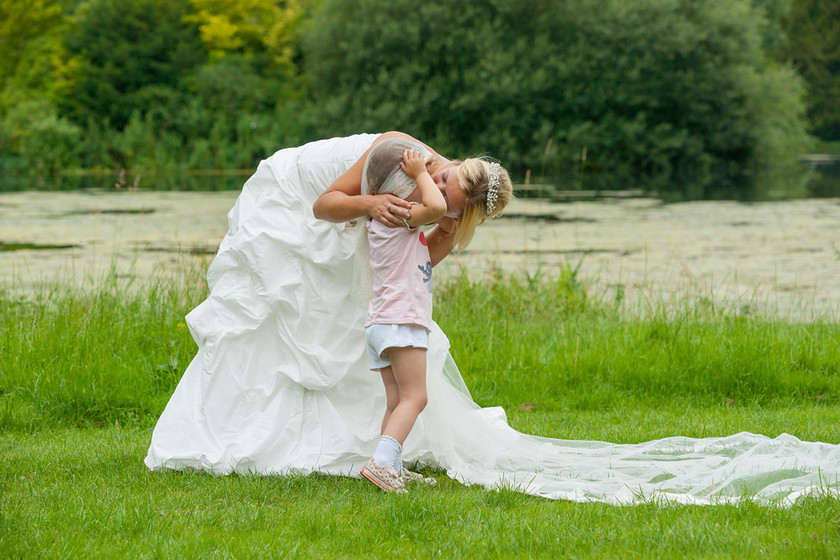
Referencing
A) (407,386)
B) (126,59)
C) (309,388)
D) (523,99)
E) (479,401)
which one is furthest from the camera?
(126,59)

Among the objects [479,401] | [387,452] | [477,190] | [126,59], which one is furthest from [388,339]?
[126,59]

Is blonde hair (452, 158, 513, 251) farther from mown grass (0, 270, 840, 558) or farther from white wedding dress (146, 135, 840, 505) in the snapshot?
mown grass (0, 270, 840, 558)

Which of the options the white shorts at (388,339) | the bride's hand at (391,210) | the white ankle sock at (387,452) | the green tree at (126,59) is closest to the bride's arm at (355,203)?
the bride's hand at (391,210)

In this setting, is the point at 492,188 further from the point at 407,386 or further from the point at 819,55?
the point at 819,55

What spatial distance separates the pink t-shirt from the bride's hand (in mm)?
71

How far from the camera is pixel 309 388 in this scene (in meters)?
4.20

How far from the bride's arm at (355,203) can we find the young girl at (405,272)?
0.16ft

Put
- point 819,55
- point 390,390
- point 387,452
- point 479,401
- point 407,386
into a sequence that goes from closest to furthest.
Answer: point 387,452, point 407,386, point 390,390, point 479,401, point 819,55

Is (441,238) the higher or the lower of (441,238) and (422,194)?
the lower

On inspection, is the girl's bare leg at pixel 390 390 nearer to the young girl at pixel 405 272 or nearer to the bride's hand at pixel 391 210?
the young girl at pixel 405 272

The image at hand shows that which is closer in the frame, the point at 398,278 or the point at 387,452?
the point at 387,452

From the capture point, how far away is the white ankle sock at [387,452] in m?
3.82

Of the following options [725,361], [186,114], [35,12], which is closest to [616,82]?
[186,114]

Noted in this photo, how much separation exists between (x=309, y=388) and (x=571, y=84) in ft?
93.6
